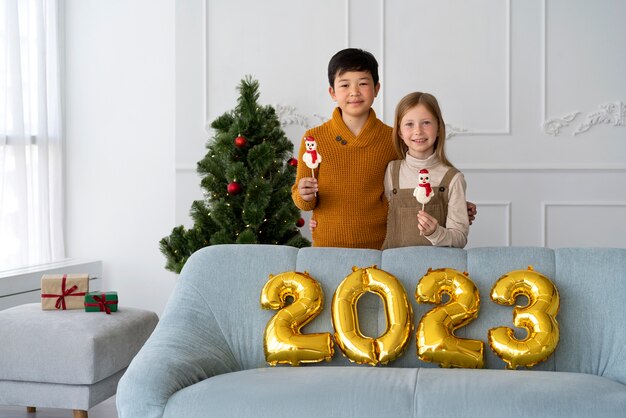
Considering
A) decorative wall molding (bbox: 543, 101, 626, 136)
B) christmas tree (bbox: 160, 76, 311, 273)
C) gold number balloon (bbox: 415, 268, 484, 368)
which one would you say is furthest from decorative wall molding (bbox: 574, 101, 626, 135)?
gold number balloon (bbox: 415, 268, 484, 368)

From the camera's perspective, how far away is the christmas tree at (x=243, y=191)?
409 centimetres

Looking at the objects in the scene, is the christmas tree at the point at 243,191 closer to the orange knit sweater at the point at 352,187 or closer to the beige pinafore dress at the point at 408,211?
the orange knit sweater at the point at 352,187

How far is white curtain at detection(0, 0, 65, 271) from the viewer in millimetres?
4805

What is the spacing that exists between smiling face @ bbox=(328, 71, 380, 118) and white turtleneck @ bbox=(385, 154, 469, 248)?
24 centimetres

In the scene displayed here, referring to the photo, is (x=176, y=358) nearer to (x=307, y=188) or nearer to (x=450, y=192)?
(x=307, y=188)

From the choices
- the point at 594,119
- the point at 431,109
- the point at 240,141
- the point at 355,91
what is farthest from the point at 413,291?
the point at 594,119

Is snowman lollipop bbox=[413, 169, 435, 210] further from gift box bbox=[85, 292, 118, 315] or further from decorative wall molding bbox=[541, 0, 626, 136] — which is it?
decorative wall molding bbox=[541, 0, 626, 136]

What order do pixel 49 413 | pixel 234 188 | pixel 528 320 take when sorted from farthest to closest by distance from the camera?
1. pixel 234 188
2. pixel 49 413
3. pixel 528 320

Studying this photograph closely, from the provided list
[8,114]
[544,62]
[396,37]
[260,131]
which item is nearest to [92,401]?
[260,131]

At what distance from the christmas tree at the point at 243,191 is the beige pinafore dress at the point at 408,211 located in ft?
4.06

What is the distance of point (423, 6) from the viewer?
480 centimetres

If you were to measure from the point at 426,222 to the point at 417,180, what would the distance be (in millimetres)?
290

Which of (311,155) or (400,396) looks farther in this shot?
(311,155)

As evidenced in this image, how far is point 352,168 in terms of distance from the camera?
3.00 metres
